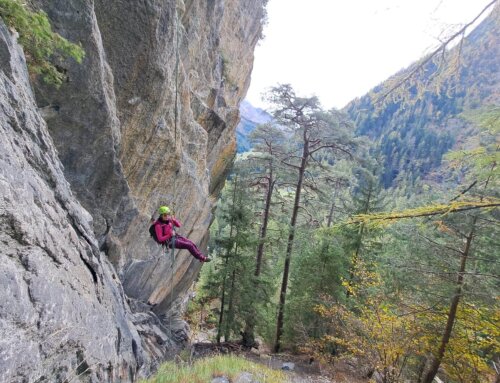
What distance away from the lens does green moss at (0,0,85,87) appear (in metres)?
3.95

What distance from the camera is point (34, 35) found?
4426mm

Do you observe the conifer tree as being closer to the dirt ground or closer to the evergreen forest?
the evergreen forest

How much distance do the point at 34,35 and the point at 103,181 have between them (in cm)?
380

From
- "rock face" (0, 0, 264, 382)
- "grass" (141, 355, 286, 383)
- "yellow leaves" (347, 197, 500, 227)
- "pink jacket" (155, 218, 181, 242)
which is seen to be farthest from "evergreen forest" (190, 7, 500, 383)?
"pink jacket" (155, 218, 181, 242)

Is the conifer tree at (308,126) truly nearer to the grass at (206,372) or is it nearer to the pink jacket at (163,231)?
the pink jacket at (163,231)

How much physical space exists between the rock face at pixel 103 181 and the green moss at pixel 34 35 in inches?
10.4

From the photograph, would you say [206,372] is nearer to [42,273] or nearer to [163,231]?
[42,273]

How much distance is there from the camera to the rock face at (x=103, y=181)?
304cm

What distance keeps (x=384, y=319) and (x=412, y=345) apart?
0.97 meters

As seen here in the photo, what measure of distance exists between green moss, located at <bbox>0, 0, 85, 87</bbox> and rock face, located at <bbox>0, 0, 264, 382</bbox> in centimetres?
26

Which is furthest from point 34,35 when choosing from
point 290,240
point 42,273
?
point 290,240

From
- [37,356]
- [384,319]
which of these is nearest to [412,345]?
[384,319]

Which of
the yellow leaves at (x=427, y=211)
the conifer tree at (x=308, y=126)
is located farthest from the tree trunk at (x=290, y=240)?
the yellow leaves at (x=427, y=211)

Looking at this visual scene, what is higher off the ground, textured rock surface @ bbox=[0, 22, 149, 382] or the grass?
textured rock surface @ bbox=[0, 22, 149, 382]
